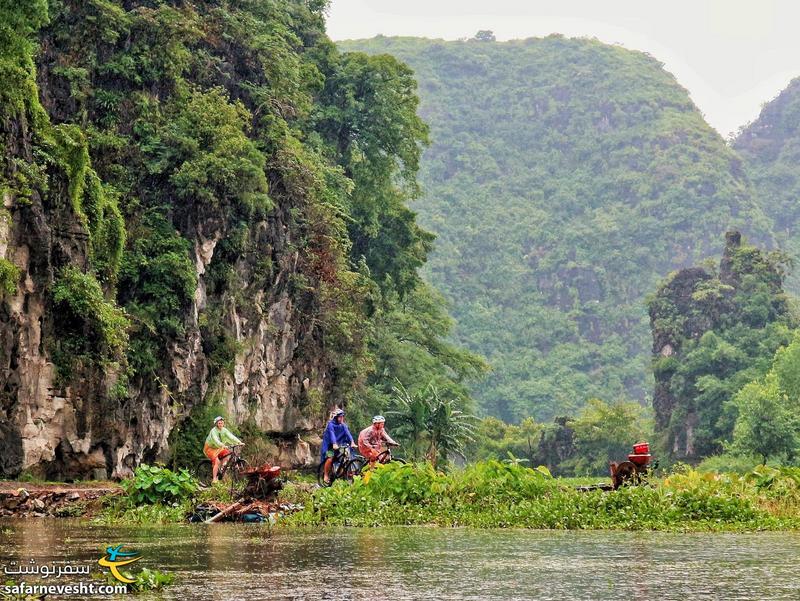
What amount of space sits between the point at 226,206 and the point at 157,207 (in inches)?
82.4

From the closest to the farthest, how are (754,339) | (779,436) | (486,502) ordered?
(486,502), (779,436), (754,339)

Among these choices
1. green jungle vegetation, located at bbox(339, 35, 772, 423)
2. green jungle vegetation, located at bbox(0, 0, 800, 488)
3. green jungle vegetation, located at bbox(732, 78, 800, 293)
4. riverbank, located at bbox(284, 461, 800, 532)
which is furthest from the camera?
green jungle vegetation, located at bbox(732, 78, 800, 293)

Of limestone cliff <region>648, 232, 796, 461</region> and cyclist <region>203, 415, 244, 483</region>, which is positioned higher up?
limestone cliff <region>648, 232, 796, 461</region>

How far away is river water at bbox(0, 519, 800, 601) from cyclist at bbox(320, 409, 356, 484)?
690 cm

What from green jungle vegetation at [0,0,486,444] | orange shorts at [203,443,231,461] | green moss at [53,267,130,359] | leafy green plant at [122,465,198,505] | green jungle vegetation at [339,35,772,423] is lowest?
leafy green plant at [122,465,198,505]

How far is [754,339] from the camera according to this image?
74.0 meters

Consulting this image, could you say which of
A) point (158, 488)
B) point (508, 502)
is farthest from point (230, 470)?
point (508, 502)

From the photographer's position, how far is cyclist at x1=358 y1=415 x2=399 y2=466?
69.0 feet

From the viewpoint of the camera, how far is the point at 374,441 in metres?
21.3

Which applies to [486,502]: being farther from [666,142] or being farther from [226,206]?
[666,142]

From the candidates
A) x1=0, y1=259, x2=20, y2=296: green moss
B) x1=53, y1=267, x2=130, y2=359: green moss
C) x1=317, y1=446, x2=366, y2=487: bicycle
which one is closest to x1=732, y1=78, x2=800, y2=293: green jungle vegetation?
x1=53, y1=267, x2=130, y2=359: green moss

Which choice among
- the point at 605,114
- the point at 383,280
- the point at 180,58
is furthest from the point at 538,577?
the point at 605,114

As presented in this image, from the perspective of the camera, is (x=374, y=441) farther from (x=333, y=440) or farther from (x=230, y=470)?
(x=230, y=470)

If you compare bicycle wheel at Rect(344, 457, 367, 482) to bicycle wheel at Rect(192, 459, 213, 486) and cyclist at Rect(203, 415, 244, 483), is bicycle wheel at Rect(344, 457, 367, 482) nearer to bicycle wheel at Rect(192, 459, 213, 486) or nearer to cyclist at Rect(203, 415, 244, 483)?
cyclist at Rect(203, 415, 244, 483)
